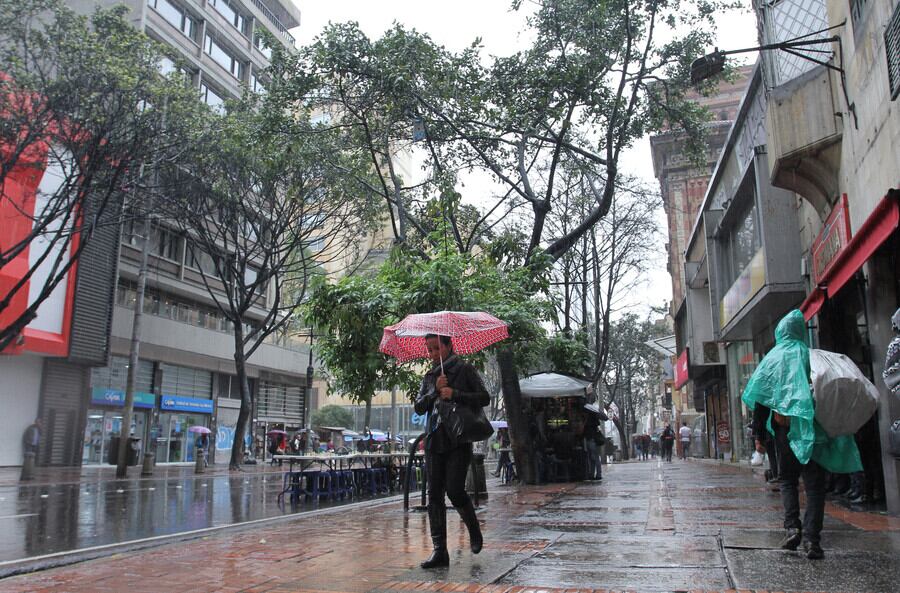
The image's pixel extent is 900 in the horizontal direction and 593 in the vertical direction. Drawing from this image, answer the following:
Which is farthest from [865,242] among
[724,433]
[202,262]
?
[202,262]

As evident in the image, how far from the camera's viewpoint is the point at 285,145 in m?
16.2

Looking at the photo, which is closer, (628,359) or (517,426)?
(517,426)

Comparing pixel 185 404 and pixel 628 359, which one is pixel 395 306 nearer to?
pixel 185 404

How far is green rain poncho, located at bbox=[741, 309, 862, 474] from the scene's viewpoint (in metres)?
5.14

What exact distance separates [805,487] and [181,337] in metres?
30.9

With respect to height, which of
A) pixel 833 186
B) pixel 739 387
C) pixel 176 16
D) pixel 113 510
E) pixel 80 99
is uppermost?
pixel 176 16

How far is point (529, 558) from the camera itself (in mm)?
5461

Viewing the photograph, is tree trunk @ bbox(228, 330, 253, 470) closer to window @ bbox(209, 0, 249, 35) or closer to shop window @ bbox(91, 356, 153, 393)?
shop window @ bbox(91, 356, 153, 393)

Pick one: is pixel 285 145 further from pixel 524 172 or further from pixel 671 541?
pixel 671 541

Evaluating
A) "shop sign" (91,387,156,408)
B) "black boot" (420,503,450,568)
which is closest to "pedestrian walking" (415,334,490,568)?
"black boot" (420,503,450,568)

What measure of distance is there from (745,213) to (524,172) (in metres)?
5.10

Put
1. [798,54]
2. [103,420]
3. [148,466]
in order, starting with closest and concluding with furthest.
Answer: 1. [798,54]
2. [148,466]
3. [103,420]

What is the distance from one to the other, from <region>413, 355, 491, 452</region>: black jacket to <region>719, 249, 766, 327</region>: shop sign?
931cm

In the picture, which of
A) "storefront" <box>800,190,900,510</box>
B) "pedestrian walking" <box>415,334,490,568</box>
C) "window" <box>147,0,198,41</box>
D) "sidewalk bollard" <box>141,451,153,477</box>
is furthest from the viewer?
"window" <box>147,0,198,41</box>
